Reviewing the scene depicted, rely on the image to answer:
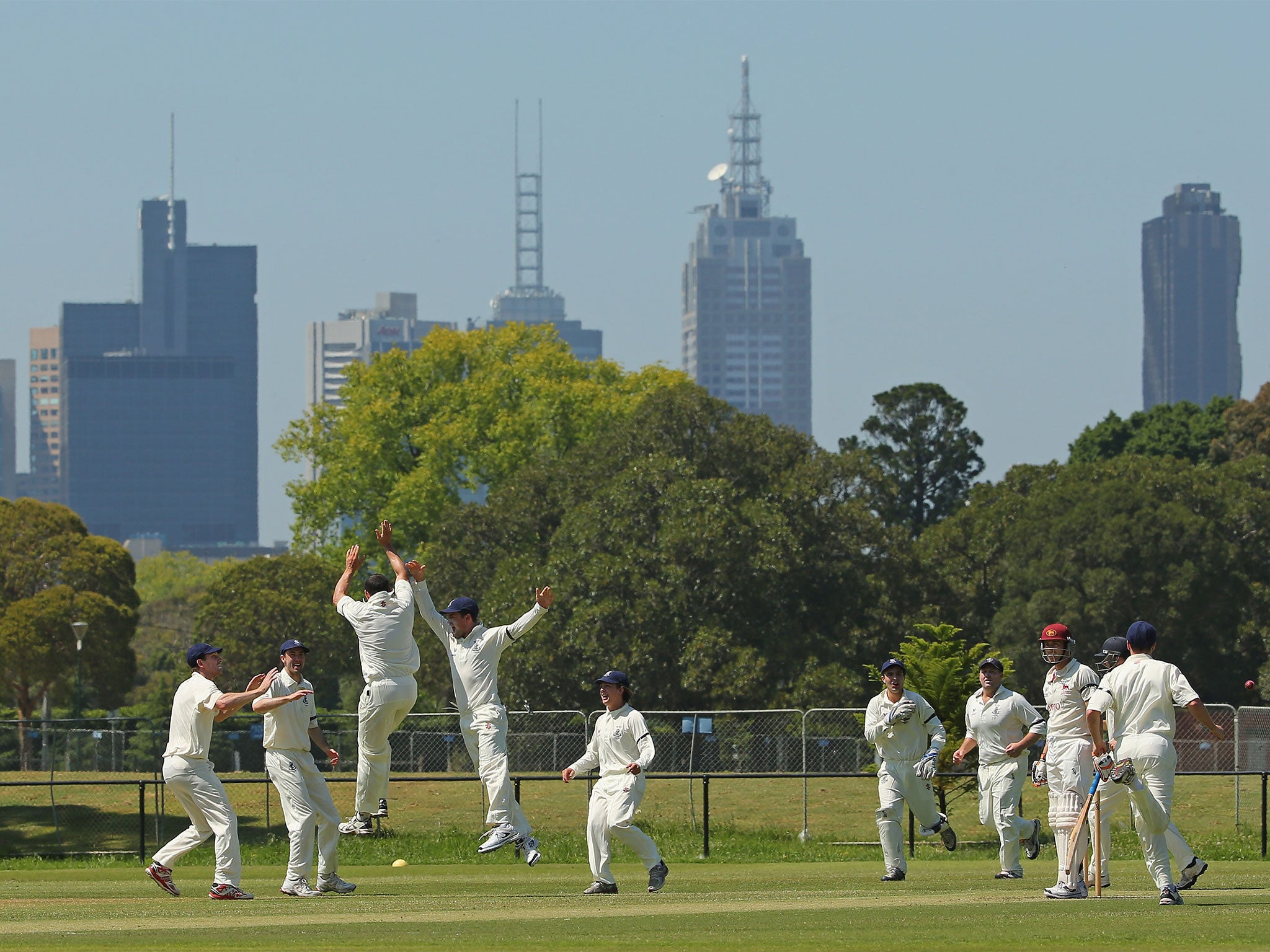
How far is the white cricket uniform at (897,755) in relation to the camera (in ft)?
53.5

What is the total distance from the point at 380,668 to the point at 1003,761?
5455mm

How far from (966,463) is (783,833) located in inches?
2660

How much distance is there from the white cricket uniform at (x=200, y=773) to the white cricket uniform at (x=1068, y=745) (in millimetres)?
6188

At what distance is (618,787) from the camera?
50.3 ft

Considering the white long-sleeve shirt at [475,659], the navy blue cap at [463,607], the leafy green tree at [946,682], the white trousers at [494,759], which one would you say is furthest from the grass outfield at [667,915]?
the leafy green tree at [946,682]

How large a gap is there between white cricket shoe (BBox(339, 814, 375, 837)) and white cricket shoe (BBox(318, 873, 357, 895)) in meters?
0.40

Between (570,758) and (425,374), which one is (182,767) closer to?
(570,758)

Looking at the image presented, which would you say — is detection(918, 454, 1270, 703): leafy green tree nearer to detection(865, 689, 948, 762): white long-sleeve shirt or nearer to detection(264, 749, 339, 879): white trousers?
detection(865, 689, 948, 762): white long-sleeve shirt

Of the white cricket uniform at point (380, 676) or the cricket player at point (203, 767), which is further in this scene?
the white cricket uniform at point (380, 676)

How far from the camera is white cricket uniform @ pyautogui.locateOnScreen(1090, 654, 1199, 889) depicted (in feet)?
43.9

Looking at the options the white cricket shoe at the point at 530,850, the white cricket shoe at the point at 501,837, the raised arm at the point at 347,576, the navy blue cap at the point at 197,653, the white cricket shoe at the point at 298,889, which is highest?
the raised arm at the point at 347,576

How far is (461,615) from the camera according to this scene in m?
15.8

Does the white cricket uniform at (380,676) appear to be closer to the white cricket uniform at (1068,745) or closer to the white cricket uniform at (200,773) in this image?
the white cricket uniform at (200,773)

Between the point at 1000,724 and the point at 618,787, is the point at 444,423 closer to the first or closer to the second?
the point at 1000,724
